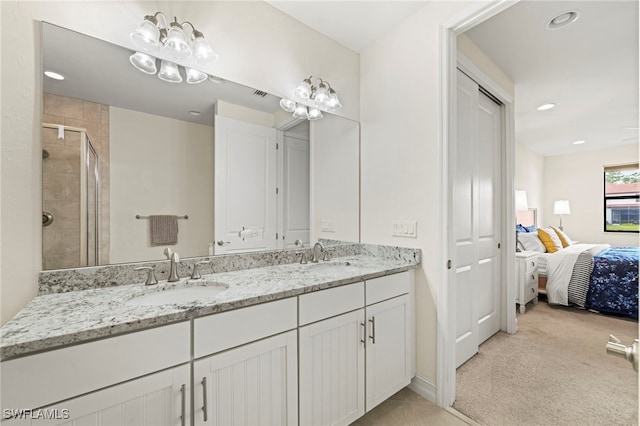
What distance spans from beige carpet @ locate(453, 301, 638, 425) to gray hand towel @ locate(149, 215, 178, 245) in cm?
195

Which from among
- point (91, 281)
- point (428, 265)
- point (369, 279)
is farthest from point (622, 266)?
point (91, 281)

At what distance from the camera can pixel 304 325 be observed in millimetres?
1247

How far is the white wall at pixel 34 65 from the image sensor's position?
3.32 feet

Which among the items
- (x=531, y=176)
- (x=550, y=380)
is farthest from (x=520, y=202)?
(x=550, y=380)

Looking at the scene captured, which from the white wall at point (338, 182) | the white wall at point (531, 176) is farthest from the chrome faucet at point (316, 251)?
the white wall at point (531, 176)

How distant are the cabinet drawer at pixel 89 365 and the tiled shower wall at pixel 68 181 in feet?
1.88

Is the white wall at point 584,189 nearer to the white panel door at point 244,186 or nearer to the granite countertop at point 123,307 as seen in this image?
the granite countertop at point 123,307

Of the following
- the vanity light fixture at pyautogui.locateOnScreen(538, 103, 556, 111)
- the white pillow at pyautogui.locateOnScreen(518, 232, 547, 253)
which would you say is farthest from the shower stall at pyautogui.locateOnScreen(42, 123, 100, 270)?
the white pillow at pyautogui.locateOnScreen(518, 232, 547, 253)

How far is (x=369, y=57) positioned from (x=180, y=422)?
8.20 feet

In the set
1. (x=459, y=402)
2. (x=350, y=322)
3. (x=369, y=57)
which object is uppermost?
(x=369, y=57)

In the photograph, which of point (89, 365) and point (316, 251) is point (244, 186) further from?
point (89, 365)

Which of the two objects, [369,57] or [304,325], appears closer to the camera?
[304,325]

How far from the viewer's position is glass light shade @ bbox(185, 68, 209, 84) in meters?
1.48

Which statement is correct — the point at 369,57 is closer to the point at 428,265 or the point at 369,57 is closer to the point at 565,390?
the point at 428,265
